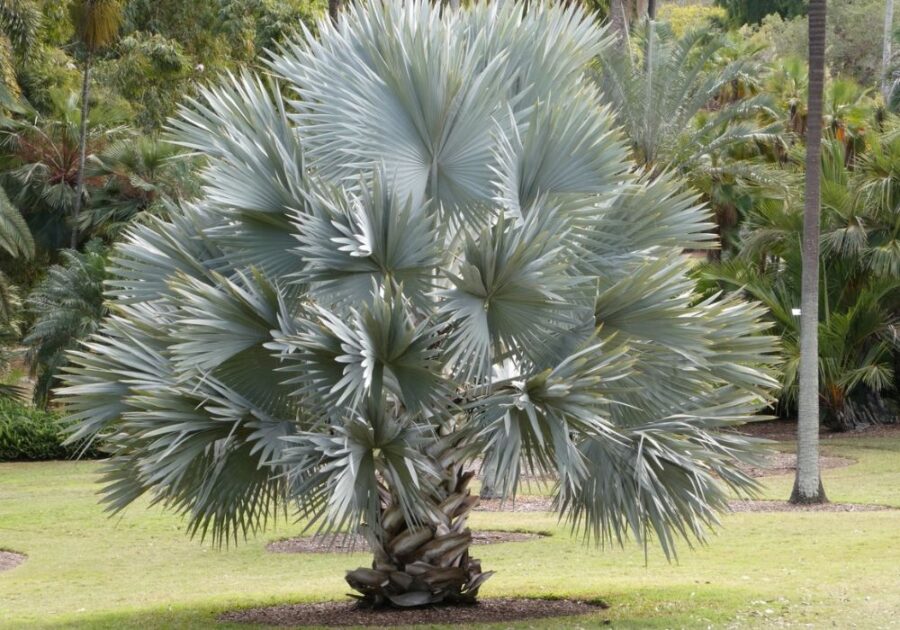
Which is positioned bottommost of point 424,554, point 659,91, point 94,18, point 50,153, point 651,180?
point 424,554

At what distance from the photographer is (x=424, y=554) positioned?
8977 mm

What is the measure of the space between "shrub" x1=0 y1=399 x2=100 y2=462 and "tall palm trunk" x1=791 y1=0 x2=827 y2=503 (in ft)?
49.1

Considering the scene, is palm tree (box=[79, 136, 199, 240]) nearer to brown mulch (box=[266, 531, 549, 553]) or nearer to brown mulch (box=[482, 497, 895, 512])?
brown mulch (box=[266, 531, 549, 553])

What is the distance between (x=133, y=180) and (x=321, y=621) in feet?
66.2

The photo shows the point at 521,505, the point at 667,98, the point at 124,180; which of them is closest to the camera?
the point at 521,505

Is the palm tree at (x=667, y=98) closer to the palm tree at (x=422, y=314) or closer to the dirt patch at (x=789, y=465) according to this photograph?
the dirt patch at (x=789, y=465)

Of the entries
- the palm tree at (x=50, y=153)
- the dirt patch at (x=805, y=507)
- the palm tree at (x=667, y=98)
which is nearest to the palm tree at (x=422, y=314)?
the dirt patch at (x=805, y=507)

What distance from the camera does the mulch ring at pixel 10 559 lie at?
547 inches

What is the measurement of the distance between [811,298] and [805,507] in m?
2.76

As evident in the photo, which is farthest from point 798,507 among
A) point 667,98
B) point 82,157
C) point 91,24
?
point 91,24

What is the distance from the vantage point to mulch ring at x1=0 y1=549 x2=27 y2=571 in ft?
45.6

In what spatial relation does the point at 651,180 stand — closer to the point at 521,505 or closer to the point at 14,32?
the point at 521,505

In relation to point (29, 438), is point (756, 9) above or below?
above

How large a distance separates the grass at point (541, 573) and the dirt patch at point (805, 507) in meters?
0.46
